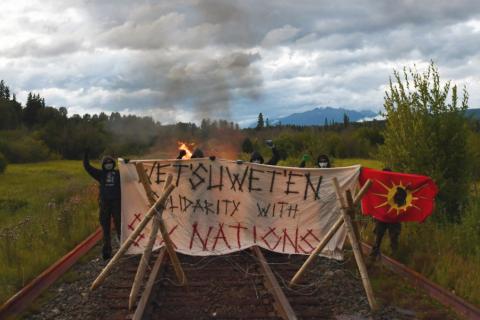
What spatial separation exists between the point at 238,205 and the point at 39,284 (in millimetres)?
3804

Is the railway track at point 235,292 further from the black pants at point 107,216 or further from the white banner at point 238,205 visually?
the black pants at point 107,216

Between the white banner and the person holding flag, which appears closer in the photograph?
the person holding flag

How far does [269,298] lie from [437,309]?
245 centimetres

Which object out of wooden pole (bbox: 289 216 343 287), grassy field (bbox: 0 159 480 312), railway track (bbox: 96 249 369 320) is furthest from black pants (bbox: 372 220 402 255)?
wooden pole (bbox: 289 216 343 287)

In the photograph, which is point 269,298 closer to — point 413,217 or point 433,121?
point 413,217

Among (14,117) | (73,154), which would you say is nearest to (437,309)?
(73,154)

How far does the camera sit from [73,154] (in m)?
85.3

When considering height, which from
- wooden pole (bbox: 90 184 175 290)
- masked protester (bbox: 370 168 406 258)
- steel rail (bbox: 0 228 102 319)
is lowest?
steel rail (bbox: 0 228 102 319)

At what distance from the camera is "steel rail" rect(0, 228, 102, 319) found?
22.4 ft

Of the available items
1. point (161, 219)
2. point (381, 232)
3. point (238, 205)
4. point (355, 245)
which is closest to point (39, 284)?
point (161, 219)

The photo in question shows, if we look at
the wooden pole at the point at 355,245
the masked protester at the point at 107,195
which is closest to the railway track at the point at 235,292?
the wooden pole at the point at 355,245

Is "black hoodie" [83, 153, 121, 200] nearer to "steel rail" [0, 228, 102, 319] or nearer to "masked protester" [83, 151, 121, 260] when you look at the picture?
"masked protester" [83, 151, 121, 260]

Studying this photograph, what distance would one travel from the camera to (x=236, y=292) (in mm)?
7711

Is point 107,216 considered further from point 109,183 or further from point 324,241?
point 324,241
